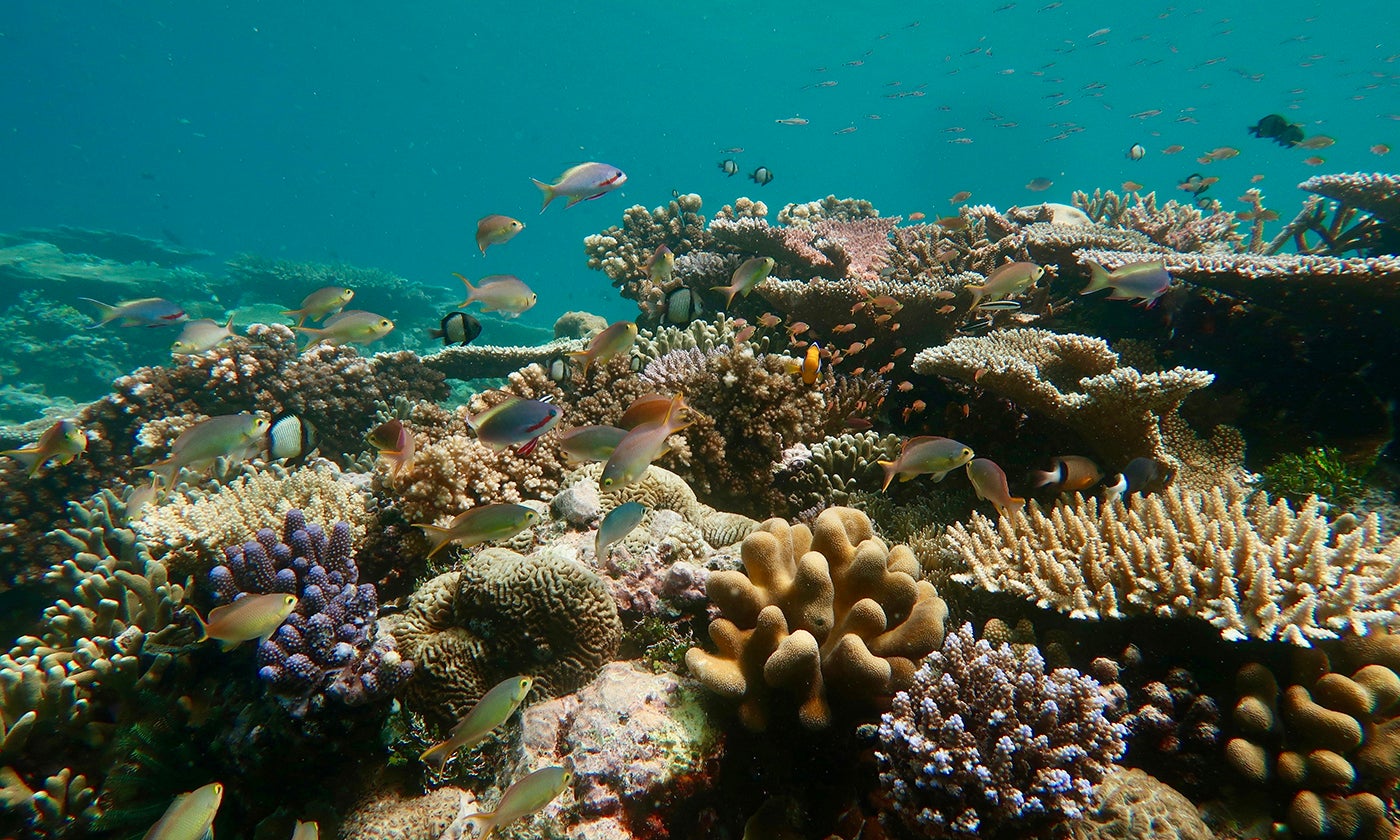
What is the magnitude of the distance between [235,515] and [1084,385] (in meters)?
5.87

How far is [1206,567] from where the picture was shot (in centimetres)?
273

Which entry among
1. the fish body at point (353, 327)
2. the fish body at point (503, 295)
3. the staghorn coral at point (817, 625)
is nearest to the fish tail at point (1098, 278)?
the staghorn coral at point (817, 625)

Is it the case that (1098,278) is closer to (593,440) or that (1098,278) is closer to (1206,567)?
(1206,567)

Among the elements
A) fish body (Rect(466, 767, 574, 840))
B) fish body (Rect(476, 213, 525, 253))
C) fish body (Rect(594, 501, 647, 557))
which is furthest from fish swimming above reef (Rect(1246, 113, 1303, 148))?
fish body (Rect(466, 767, 574, 840))

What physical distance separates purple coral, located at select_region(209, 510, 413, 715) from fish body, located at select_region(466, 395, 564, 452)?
1012 millimetres

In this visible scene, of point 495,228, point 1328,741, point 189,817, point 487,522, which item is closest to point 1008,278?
point 1328,741

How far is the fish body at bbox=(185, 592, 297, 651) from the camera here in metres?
2.65

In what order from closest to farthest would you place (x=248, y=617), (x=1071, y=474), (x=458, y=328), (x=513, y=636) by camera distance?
(x=248, y=617) → (x=513, y=636) → (x=1071, y=474) → (x=458, y=328)

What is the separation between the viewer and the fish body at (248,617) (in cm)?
265

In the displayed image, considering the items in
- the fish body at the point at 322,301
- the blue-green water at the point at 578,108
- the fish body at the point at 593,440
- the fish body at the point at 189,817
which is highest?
the blue-green water at the point at 578,108

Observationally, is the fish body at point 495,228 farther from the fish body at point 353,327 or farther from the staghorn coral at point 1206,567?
the staghorn coral at point 1206,567

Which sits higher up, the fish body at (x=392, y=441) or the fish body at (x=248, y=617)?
the fish body at (x=392, y=441)

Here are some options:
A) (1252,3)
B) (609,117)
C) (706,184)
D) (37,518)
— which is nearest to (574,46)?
(609,117)

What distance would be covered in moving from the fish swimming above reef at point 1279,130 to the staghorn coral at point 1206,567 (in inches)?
344
